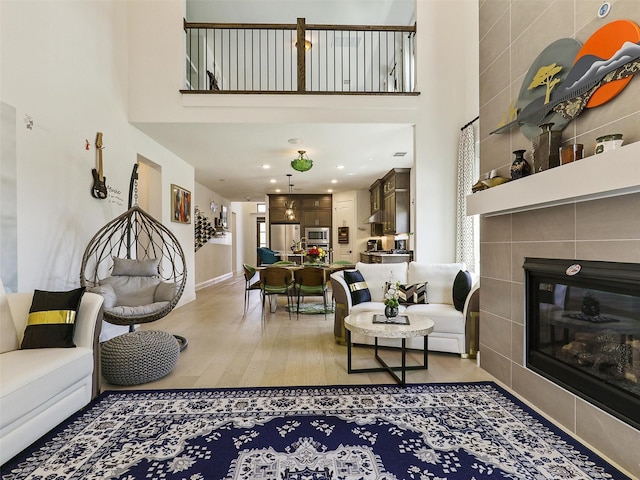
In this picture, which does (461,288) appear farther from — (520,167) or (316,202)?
(316,202)

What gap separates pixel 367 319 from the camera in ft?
9.45

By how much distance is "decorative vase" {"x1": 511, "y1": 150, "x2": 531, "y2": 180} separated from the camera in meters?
2.31

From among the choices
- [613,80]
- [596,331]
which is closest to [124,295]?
[596,331]

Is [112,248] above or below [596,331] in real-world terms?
above

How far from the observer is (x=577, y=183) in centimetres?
170

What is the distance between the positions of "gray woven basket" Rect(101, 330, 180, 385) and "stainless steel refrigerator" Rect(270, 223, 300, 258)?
7.42 metres

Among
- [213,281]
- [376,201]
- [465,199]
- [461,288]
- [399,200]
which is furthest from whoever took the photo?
[213,281]

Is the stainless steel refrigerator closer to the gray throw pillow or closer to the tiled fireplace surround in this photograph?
the gray throw pillow

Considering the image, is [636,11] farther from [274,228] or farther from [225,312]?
[274,228]

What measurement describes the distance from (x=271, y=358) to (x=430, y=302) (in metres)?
1.98

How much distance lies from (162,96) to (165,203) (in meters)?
1.84

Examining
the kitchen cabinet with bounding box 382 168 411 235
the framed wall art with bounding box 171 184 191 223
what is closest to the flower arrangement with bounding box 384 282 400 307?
the kitchen cabinet with bounding box 382 168 411 235

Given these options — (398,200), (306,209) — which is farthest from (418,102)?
(306,209)

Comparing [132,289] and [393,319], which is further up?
[132,289]
